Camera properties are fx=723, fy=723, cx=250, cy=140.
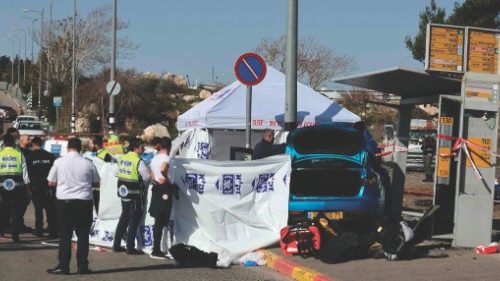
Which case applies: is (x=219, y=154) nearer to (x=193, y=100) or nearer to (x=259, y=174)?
(x=259, y=174)

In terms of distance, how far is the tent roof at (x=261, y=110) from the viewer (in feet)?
53.9

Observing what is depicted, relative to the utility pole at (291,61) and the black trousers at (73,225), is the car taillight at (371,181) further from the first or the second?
the black trousers at (73,225)

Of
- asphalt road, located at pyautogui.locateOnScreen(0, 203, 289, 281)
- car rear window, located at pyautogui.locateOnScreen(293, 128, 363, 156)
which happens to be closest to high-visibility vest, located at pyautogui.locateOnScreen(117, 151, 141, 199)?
asphalt road, located at pyautogui.locateOnScreen(0, 203, 289, 281)

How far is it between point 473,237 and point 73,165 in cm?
580

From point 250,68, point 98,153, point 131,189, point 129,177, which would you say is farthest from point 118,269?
point 250,68

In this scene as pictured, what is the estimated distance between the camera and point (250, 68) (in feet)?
42.4

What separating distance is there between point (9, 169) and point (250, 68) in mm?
4515

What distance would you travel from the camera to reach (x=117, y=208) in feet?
38.6

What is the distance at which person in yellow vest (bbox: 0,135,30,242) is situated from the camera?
40.4 ft

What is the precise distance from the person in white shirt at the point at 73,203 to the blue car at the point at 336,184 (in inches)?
135

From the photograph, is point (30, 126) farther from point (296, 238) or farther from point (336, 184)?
point (296, 238)

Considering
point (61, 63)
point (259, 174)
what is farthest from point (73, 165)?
point (61, 63)

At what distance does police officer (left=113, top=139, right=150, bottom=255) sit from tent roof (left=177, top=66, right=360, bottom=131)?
535 centimetres

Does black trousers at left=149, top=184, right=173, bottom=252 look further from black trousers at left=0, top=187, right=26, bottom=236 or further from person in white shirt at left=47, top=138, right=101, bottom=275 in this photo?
black trousers at left=0, top=187, right=26, bottom=236
